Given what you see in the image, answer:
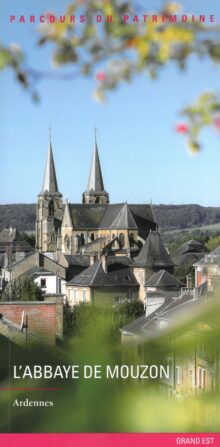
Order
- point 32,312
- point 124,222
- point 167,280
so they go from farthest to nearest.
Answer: point 124,222, point 167,280, point 32,312

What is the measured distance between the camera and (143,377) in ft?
4.33

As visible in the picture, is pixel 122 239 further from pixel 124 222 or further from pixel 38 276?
pixel 38 276

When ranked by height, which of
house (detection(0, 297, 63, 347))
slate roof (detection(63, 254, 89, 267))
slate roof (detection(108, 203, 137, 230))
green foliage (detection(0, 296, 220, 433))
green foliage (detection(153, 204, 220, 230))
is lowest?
green foliage (detection(0, 296, 220, 433))

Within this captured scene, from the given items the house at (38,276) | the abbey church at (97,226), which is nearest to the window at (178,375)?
A: the house at (38,276)

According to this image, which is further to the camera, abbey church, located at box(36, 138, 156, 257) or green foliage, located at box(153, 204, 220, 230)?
abbey church, located at box(36, 138, 156, 257)

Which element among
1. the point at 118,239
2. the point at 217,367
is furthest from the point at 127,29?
the point at 118,239

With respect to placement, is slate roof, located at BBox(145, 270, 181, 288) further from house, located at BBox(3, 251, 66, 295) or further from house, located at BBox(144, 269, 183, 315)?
house, located at BBox(3, 251, 66, 295)

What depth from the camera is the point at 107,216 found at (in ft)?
155

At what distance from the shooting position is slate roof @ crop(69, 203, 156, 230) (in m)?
46.1

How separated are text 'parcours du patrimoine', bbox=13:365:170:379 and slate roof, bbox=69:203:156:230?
142 ft

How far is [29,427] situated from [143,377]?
12.5 inches

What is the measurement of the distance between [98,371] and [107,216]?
45918mm

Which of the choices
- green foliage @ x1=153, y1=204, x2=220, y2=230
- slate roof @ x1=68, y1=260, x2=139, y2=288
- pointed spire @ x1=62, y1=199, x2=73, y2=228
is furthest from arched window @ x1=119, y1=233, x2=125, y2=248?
green foliage @ x1=153, y1=204, x2=220, y2=230

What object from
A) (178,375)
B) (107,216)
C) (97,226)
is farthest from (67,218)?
(178,375)
